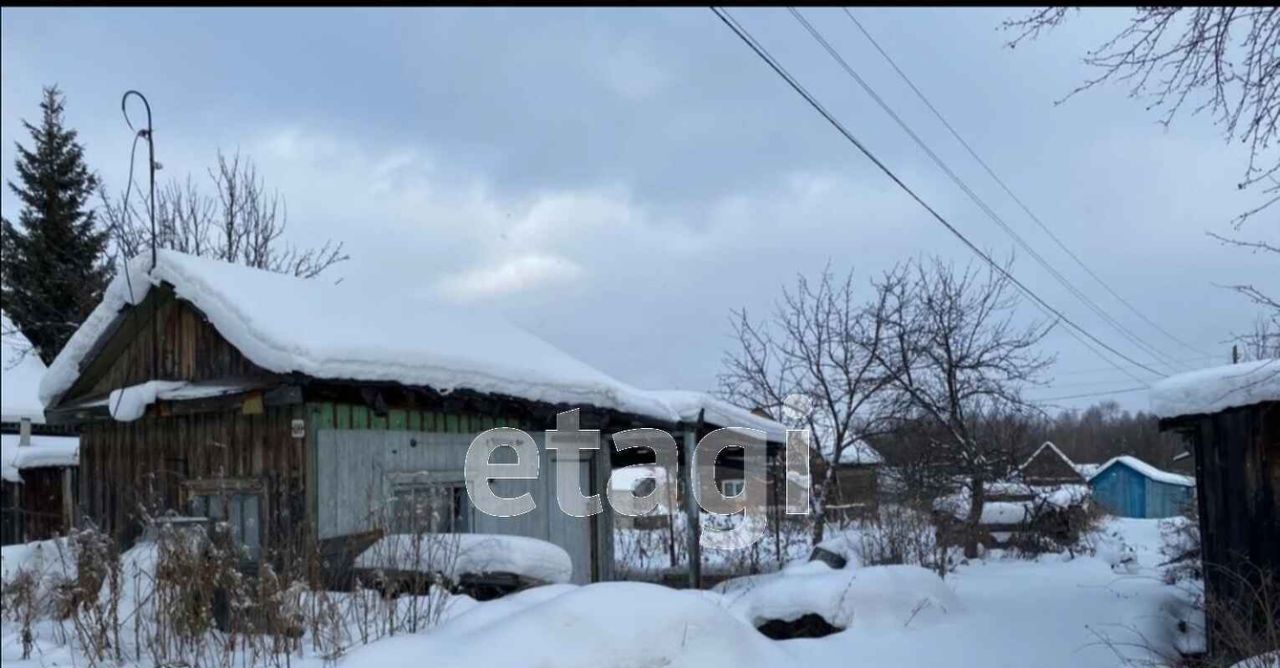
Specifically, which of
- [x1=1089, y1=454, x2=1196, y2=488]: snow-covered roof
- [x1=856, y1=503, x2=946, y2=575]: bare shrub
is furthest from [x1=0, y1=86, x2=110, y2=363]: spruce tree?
[x1=1089, y1=454, x2=1196, y2=488]: snow-covered roof

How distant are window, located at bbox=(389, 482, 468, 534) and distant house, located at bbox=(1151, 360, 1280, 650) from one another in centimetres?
566

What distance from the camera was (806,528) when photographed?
61.3ft

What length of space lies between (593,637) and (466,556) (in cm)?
223

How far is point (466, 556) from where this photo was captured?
26.7 ft

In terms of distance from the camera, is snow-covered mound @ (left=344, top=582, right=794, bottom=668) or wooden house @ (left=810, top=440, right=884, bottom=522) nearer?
snow-covered mound @ (left=344, top=582, right=794, bottom=668)

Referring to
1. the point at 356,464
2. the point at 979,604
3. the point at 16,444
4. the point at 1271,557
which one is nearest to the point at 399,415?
the point at 356,464

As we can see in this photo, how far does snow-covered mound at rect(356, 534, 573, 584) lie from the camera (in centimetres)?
700

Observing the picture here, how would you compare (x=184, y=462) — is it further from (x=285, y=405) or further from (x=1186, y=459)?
(x=1186, y=459)

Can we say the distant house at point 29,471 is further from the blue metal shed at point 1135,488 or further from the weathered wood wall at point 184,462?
the blue metal shed at point 1135,488

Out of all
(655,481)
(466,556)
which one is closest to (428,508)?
(466,556)

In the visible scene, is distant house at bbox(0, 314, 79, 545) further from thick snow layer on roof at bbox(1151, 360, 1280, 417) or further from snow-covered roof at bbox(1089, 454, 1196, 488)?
snow-covered roof at bbox(1089, 454, 1196, 488)

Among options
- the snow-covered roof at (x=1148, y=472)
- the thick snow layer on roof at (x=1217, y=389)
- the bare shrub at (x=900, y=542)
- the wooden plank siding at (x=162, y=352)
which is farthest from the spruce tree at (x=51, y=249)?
the snow-covered roof at (x=1148, y=472)

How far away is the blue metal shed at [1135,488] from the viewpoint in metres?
36.8

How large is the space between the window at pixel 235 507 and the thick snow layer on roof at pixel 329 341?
1350 millimetres
